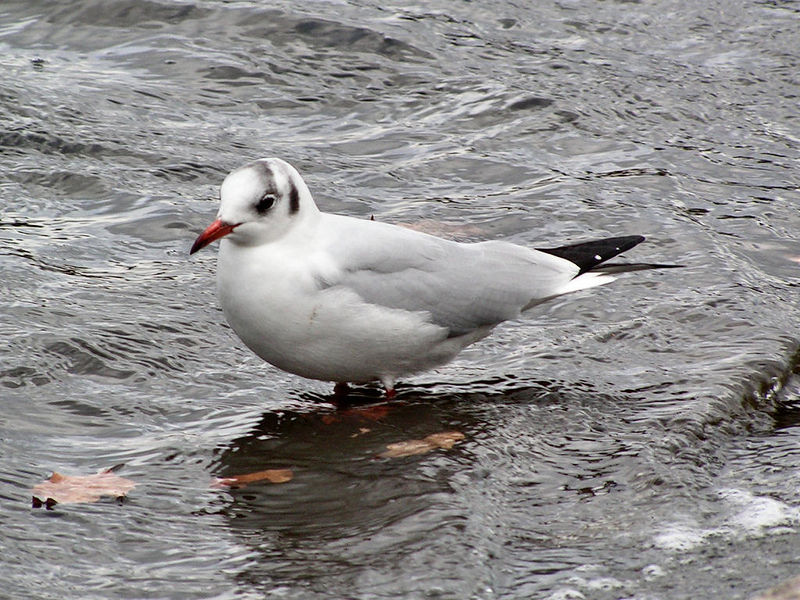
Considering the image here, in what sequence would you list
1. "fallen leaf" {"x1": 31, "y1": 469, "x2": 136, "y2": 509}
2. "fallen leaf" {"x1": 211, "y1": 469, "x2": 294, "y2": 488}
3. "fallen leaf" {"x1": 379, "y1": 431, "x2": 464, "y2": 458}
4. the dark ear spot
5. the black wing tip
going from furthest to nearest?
the black wing tip
the dark ear spot
"fallen leaf" {"x1": 379, "y1": 431, "x2": 464, "y2": 458}
"fallen leaf" {"x1": 211, "y1": 469, "x2": 294, "y2": 488}
"fallen leaf" {"x1": 31, "y1": 469, "x2": 136, "y2": 509}

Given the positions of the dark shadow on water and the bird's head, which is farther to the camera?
the bird's head

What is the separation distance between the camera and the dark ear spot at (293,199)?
4.90m

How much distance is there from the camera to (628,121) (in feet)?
28.3

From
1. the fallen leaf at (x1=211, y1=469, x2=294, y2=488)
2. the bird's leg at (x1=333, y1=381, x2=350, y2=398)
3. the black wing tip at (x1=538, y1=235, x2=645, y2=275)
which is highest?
the black wing tip at (x1=538, y1=235, x2=645, y2=275)

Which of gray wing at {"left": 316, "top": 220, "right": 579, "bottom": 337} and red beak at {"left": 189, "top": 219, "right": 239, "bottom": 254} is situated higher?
red beak at {"left": 189, "top": 219, "right": 239, "bottom": 254}

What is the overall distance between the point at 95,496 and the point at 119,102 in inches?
189

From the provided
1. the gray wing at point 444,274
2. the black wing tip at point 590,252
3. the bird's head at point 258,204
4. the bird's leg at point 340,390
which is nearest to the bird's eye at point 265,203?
the bird's head at point 258,204

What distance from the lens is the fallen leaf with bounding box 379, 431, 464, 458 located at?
15.6 feet

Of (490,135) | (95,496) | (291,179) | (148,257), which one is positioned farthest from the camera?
(490,135)

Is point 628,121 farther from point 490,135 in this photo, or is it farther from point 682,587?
point 682,587

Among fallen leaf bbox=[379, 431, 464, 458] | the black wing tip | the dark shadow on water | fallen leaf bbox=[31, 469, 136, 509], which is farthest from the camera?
the black wing tip

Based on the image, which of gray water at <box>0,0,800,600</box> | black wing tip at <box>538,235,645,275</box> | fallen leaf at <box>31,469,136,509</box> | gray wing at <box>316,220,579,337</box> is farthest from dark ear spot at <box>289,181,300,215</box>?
black wing tip at <box>538,235,645,275</box>

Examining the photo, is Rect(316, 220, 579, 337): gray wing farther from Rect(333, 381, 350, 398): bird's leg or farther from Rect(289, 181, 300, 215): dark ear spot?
Rect(333, 381, 350, 398): bird's leg

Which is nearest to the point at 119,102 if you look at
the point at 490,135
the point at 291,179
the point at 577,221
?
the point at 490,135
